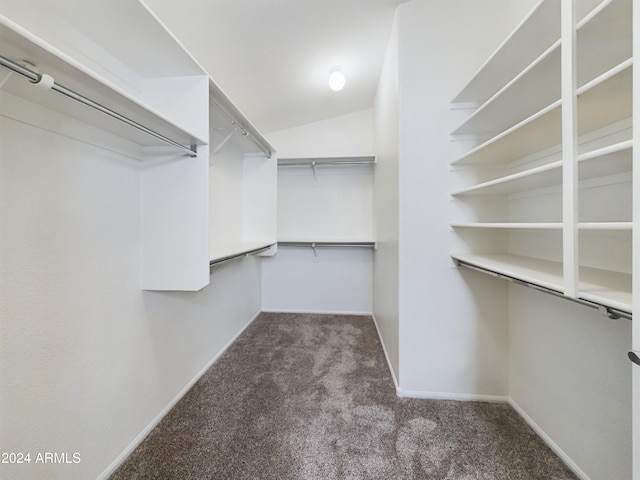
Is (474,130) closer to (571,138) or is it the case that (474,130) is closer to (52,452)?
(571,138)

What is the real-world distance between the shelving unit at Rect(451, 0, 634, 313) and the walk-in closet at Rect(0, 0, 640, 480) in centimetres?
1

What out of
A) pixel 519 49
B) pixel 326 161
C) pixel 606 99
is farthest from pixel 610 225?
pixel 326 161

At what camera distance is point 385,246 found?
7.58ft

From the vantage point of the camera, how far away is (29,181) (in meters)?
0.87

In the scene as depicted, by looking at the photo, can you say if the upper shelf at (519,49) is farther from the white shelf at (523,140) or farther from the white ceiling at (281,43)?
the white ceiling at (281,43)

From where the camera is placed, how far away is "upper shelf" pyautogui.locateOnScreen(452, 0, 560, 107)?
0.92 metres

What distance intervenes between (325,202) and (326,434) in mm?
2469

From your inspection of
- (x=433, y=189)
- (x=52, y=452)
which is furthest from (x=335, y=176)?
(x=52, y=452)

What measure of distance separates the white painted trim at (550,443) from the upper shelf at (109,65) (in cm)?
242

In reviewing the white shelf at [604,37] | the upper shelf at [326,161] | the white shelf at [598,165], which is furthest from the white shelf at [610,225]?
the upper shelf at [326,161]

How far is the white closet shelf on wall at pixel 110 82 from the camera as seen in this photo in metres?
0.64

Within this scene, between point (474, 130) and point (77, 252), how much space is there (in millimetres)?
2196

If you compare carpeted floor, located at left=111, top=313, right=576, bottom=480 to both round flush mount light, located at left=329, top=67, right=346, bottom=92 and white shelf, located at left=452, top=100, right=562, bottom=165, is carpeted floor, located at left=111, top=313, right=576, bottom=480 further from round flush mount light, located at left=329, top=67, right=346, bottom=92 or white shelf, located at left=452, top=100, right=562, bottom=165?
round flush mount light, located at left=329, top=67, right=346, bottom=92

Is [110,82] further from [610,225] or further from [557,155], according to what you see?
[557,155]
